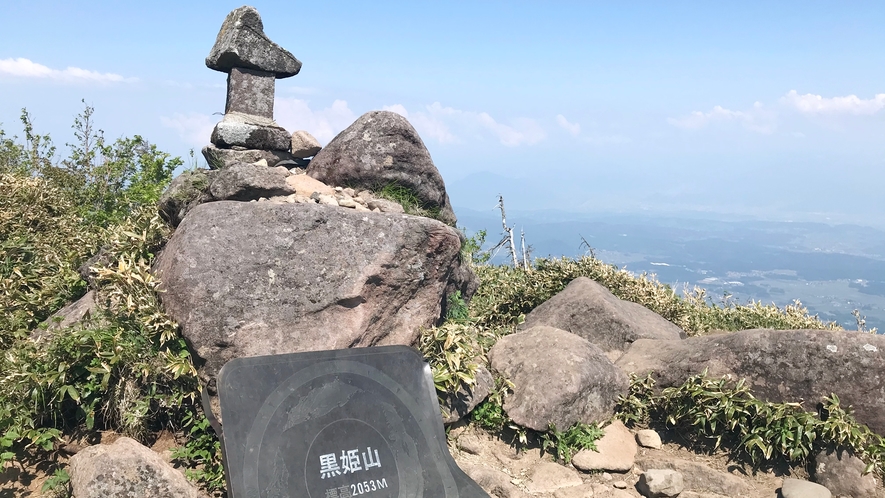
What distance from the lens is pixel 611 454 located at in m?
6.61

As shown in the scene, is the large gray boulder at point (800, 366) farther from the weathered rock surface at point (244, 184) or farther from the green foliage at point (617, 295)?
the weathered rock surface at point (244, 184)

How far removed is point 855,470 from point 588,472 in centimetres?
265

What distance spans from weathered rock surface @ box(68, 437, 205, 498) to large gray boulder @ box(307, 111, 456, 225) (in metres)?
5.41

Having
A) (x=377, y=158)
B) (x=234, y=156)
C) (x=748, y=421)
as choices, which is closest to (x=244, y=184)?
(x=234, y=156)

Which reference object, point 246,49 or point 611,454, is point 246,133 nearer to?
point 246,49

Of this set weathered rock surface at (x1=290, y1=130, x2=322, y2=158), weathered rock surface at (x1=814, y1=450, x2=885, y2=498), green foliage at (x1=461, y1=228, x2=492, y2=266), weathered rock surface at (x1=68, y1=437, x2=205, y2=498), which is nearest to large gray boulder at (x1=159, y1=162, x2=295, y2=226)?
weathered rock surface at (x1=290, y1=130, x2=322, y2=158)

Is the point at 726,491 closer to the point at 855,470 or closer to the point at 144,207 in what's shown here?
the point at 855,470

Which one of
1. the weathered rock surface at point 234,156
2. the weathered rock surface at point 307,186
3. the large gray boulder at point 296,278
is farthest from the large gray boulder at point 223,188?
the weathered rock surface at point 234,156

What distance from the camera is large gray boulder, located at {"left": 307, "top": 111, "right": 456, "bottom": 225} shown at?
361 inches

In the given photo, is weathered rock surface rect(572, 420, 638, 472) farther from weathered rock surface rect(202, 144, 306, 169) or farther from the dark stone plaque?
weathered rock surface rect(202, 144, 306, 169)

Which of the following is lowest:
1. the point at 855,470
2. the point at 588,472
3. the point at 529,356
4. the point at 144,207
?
the point at 588,472

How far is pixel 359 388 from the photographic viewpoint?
4883 millimetres

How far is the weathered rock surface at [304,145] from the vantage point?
1017 centimetres

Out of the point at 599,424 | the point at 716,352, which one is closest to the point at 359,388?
the point at 599,424
